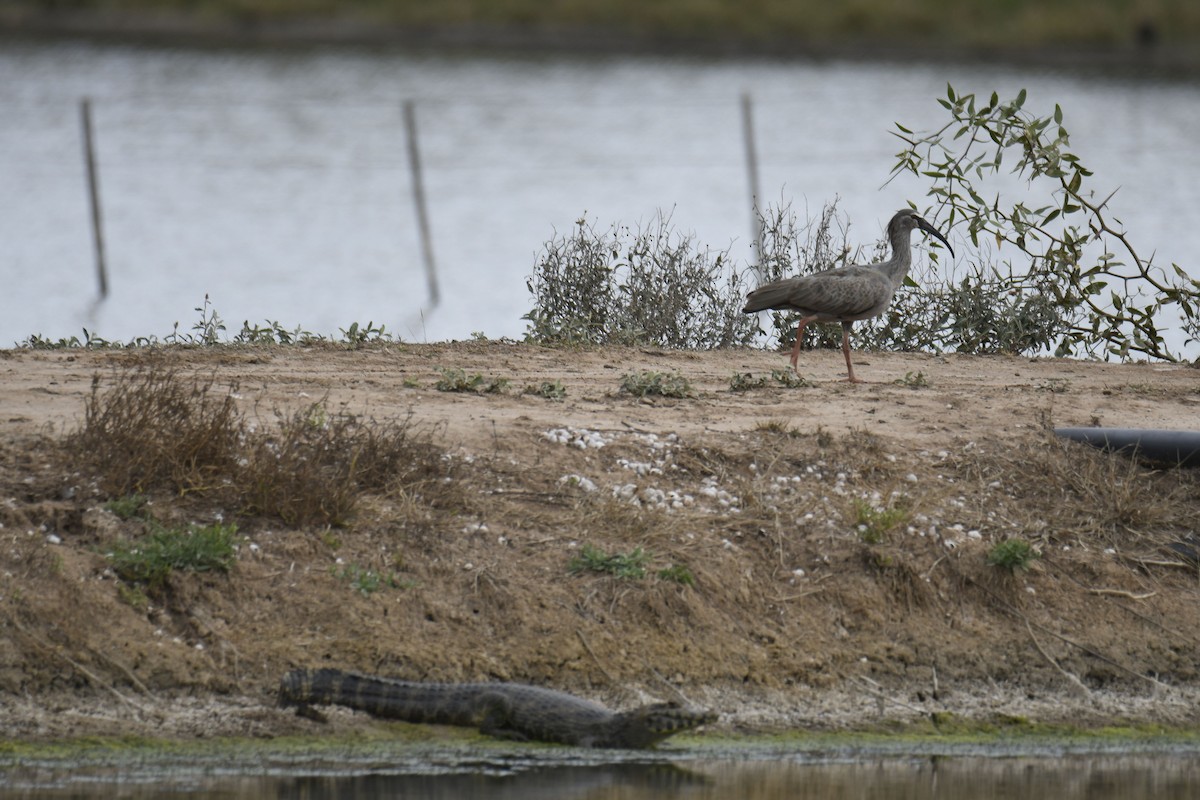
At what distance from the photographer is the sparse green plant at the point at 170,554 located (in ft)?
27.2

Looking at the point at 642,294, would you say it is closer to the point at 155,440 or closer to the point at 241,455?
the point at 241,455

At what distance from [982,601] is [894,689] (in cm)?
79

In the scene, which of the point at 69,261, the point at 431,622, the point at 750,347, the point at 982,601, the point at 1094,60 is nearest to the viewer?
the point at 431,622

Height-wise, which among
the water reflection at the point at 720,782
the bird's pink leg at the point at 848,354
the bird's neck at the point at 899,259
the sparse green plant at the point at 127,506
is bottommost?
the water reflection at the point at 720,782

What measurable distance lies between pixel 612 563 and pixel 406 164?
17.0m

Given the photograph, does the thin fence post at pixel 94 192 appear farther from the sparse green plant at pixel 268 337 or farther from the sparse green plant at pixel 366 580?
the sparse green plant at pixel 366 580

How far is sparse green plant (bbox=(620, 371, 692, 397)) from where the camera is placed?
10641mm

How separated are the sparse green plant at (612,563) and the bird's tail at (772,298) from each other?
306cm

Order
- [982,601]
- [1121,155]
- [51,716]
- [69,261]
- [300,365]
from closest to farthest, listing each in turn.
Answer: [51,716]
[982,601]
[300,365]
[69,261]
[1121,155]

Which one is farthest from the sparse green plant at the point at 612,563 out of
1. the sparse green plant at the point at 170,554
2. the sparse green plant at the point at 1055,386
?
the sparse green plant at the point at 1055,386

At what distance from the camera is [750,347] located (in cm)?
1288

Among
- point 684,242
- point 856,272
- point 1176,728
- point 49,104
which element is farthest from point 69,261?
point 1176,728

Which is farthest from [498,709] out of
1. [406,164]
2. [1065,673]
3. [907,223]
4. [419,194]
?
[406,164]

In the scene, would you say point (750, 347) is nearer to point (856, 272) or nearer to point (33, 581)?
point (856, 272)
